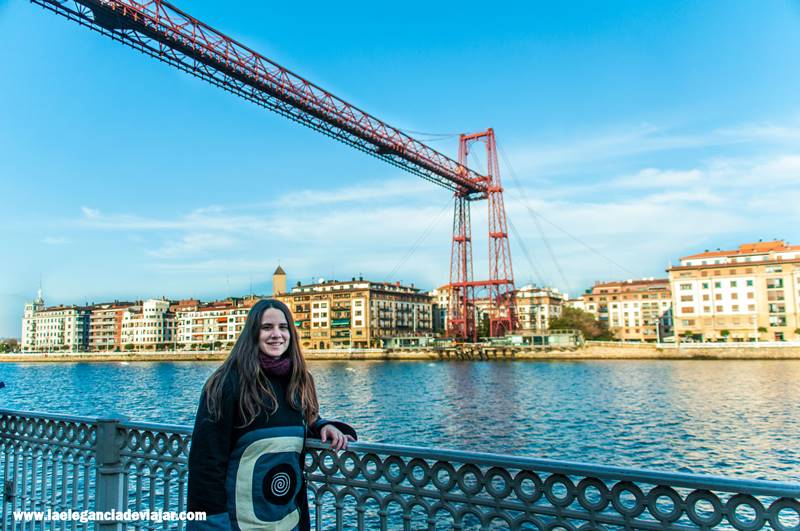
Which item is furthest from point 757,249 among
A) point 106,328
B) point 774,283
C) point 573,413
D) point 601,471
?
point 106,328

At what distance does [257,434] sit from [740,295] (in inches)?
2924

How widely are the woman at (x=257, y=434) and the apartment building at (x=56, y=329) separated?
126 m

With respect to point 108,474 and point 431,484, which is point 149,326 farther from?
point 431,484

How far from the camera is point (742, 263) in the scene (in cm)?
6694

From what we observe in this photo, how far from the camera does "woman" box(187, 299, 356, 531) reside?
2244 mm

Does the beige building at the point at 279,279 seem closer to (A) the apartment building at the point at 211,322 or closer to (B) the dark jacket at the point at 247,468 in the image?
(A) the apartment building at the point at 211,322

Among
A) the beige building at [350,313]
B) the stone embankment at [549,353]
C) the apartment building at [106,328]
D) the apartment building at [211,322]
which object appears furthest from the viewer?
the apartment building at [106,328]

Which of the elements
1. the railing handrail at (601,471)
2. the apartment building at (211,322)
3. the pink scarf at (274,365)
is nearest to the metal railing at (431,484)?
the railing handrail at (601,471)

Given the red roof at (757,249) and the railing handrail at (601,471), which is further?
the red roof at (757,249)

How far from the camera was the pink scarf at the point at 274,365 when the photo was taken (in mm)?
2497

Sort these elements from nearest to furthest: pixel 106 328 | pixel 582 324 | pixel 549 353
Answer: pixel 549 353
pixel 582 324
pixel 106 328

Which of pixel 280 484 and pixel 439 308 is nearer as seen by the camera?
pixel 280 484

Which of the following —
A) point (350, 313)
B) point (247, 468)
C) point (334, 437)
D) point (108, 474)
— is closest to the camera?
point (247, 468)

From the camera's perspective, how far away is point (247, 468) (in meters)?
2.32
